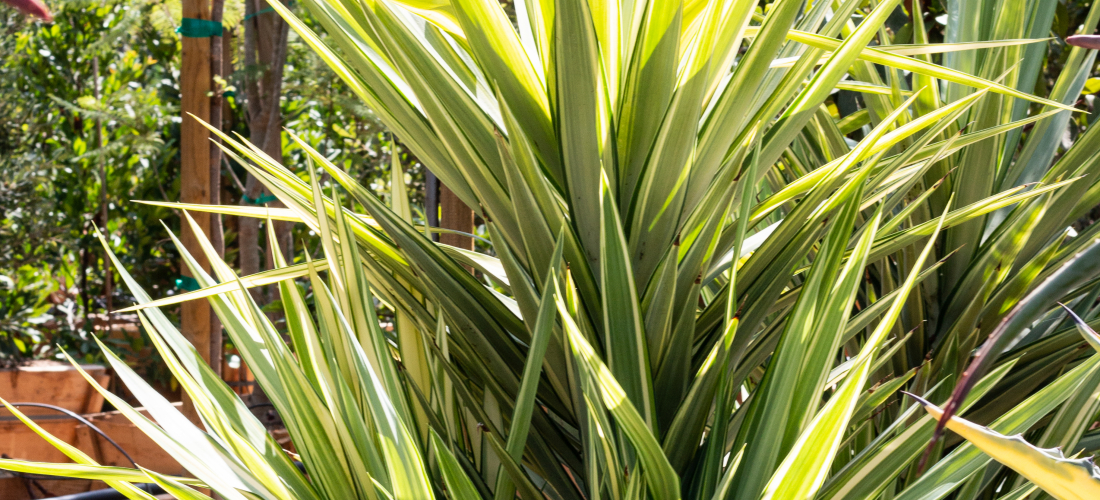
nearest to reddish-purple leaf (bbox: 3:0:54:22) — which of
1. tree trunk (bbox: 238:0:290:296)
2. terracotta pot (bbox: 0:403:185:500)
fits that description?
tree trunk (bbox: 238:0:290:296)

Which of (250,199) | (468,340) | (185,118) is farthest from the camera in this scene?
(250,199)

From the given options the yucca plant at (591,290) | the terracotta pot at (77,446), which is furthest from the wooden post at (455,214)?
the terracotta pot at (77,446)

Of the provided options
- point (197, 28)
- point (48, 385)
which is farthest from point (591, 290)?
point (48, 385)

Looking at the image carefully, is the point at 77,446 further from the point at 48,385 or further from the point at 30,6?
the point at 30,6

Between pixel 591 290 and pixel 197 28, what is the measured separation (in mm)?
1368

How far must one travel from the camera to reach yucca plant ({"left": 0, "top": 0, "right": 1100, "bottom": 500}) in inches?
15.8

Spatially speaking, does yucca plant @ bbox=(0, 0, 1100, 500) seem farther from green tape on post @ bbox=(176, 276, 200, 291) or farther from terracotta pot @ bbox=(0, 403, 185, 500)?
terracotta pot @ bbox=(0, 403, 185, 500)

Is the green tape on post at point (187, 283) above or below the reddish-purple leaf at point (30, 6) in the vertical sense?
below

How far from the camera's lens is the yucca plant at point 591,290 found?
40 centimetres

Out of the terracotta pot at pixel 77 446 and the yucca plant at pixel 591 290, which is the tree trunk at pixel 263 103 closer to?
the terracotta pot at pixel 77 446

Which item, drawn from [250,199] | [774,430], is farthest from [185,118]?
[774,430]

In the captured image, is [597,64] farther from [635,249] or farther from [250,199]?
[250,199]

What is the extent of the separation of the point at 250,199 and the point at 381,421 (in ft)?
6.16

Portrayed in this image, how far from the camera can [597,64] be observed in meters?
0.42
